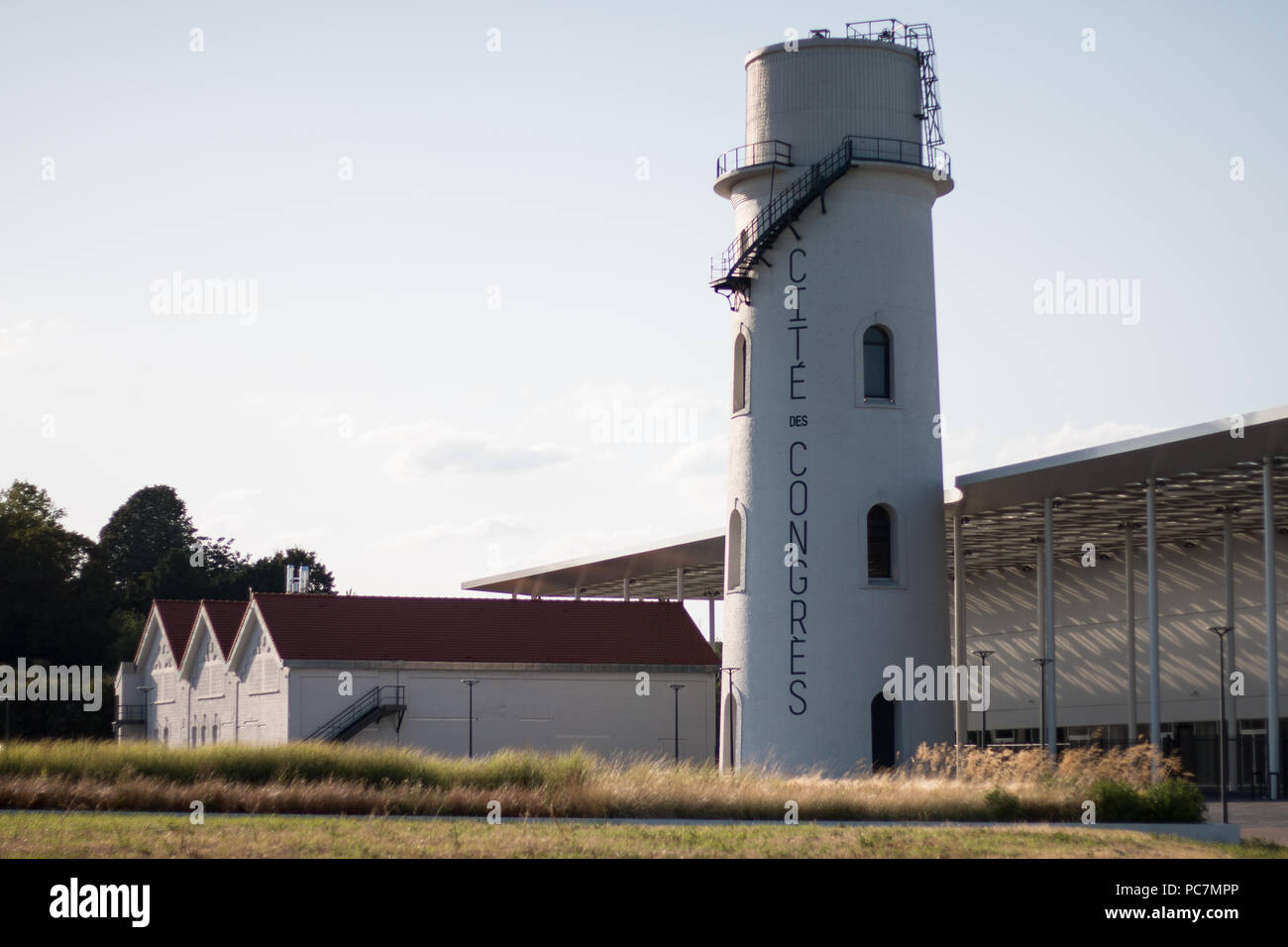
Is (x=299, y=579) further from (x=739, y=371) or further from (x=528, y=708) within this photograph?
(x=739, y=371)

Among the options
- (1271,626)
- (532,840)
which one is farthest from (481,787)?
(1271,626)

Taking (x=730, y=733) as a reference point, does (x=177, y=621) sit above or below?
above

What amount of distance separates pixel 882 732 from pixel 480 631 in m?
17.5

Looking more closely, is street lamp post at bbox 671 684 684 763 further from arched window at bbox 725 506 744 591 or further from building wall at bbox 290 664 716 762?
arched window at bbox 725 506 744 591

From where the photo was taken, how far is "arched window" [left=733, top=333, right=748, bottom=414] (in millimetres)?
44406

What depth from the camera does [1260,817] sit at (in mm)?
32531

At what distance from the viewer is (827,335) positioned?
1672 inches

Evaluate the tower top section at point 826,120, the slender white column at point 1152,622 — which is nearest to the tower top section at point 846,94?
the tower top section at point 826,120

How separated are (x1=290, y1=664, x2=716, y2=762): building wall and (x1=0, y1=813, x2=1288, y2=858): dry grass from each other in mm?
25975

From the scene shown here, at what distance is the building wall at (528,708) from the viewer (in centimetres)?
5203

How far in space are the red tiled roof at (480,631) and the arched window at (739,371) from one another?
13.8 m
